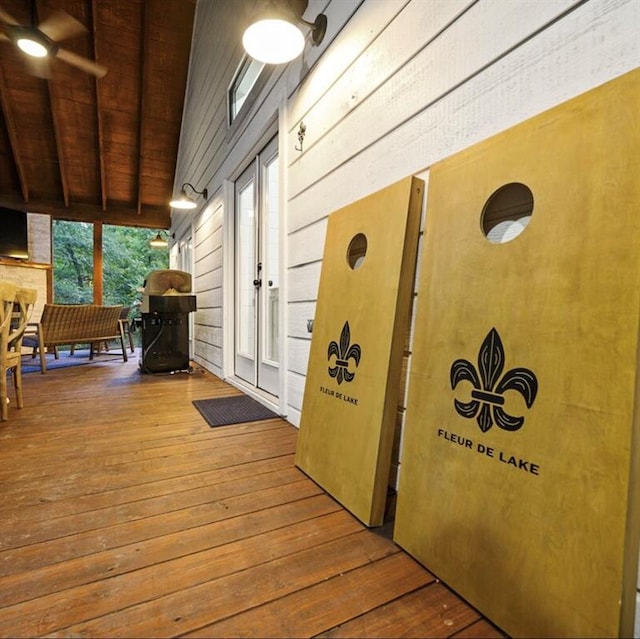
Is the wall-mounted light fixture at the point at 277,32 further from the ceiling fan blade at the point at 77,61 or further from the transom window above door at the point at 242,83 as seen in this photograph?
the ceiling fan blade at the point at 77,61

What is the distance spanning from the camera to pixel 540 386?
30.4 inches

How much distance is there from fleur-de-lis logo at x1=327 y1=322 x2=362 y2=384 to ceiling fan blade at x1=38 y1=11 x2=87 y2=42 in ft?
13.6

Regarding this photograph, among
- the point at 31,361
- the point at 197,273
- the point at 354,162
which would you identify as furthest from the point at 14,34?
the point at 31,361

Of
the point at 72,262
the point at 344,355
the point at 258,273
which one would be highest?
the point at 72,262

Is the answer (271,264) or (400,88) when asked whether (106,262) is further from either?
(400,88)

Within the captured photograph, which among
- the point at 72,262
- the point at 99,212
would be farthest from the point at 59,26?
the point at 72,262

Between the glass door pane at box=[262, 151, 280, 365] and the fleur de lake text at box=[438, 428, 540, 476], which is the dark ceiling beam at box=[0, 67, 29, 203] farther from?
the fleur de lake text at box=[438, 428, 540, 476]

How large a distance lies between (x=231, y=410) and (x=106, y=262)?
10708 millimetres

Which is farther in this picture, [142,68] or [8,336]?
[142,68]

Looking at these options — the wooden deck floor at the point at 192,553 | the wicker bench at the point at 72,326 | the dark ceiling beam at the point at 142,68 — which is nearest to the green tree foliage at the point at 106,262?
the dark ceiling beam at the point at 142,68

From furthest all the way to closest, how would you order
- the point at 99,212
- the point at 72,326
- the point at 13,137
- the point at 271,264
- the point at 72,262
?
the point at 72,262
the point at 99,212
the point at 13,137
the point at 72,326
the point at 271,264

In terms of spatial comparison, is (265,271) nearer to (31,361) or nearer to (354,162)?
(354,162)

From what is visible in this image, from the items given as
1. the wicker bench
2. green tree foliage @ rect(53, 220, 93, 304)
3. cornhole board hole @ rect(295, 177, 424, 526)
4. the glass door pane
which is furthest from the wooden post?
cornhole board hole @ rect(295, 177, 424, 526)

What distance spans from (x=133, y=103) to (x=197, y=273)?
309 centimetres
